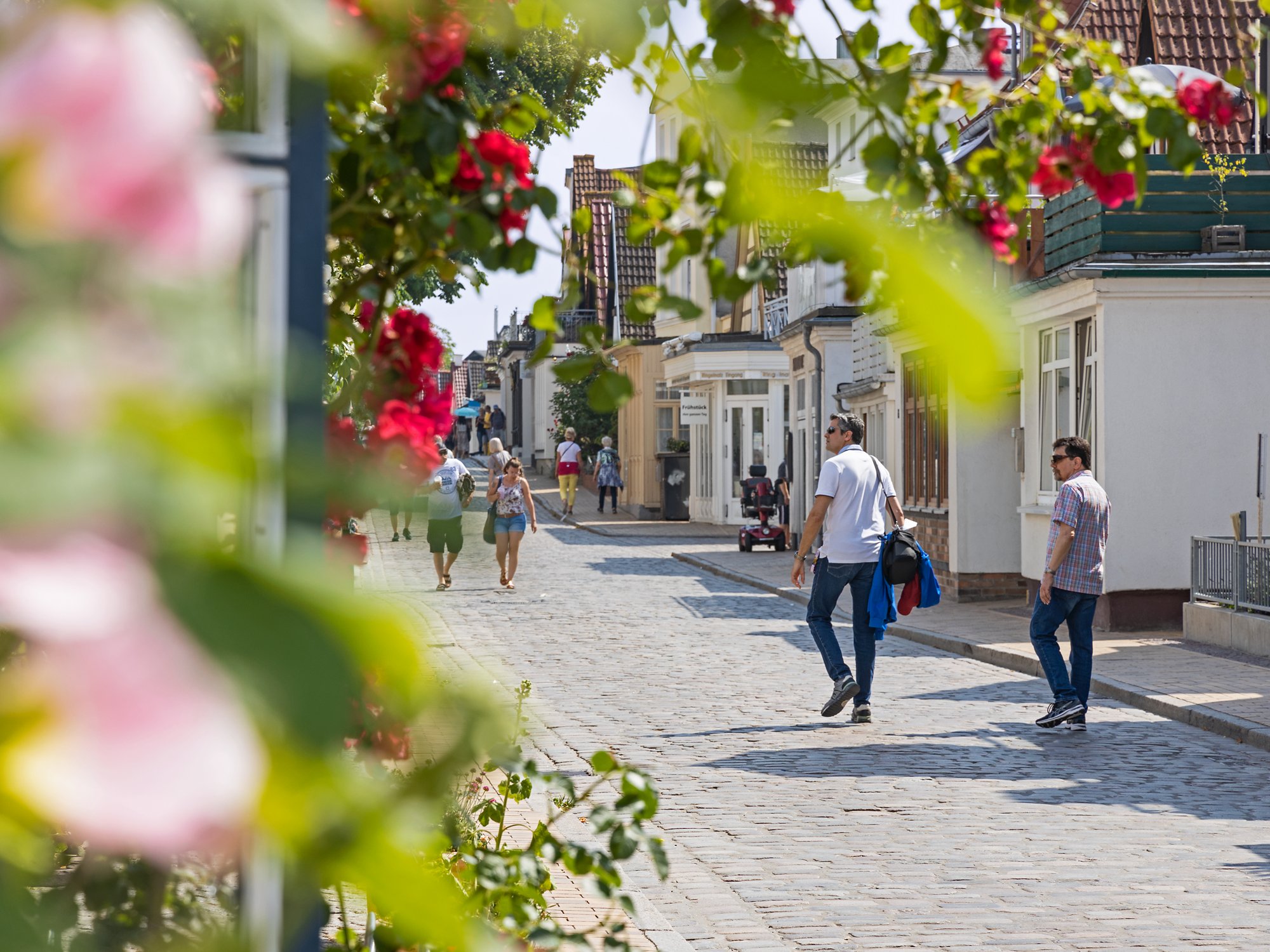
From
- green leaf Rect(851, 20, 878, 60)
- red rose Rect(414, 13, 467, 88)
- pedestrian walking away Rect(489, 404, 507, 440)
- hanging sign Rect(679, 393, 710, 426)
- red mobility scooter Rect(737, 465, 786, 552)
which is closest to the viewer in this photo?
red rose Rect(414, 13, 467, 88)

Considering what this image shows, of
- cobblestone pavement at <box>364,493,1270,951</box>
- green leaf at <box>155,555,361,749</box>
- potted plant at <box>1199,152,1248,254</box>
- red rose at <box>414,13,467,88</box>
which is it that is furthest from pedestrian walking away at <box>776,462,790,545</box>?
green leaf at <box>155,555,361,749</box>

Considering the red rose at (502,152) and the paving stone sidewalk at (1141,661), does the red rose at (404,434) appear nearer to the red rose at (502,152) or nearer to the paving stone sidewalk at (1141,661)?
the red rose at (502,152)

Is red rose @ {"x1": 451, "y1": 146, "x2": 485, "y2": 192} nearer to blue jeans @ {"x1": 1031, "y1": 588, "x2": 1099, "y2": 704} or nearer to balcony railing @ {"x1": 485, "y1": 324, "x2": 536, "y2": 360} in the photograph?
blue jeans @ {"x1": 1031, "y1": 588, "x2": 1099, "y2": 704}

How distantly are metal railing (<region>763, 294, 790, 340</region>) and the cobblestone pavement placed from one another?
20.3 metres

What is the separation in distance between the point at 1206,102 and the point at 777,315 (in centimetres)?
3273

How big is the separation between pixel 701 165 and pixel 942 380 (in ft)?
7.08

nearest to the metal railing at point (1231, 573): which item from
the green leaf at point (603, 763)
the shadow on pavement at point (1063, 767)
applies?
the shadow on pavement at point (1063, 767)

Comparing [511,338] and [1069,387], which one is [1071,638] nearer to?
[1069,387]

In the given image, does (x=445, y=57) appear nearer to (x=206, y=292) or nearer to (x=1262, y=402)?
(x=206, y=292)

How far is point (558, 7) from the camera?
0.54 meters

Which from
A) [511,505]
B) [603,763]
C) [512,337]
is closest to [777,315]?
[511,505]

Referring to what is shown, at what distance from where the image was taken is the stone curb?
10.3 metres

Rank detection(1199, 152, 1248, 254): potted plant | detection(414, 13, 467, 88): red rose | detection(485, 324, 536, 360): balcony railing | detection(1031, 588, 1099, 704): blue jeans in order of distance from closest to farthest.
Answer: detection(414, 13, 467, 88): red rose < detection(1031, 588, 1099, 704): blue jeans < detection(1199, 152, 1248, 254): potted plant < detection(485, 324, 536, 360): balcony railing

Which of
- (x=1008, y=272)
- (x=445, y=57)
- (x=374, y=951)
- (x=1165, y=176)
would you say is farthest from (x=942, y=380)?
(x=1008, y=272)
